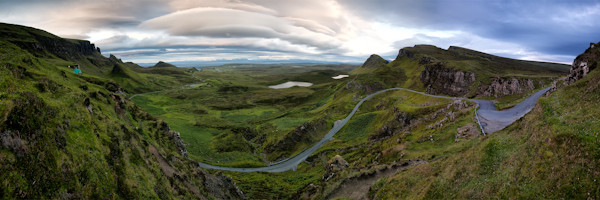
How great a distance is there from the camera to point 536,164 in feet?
65.8

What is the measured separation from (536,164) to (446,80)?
122 meters

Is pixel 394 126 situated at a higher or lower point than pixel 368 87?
lower

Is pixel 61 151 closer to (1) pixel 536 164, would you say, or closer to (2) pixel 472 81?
(1) pixel 536 164

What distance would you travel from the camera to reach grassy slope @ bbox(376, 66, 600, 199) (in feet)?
57.0

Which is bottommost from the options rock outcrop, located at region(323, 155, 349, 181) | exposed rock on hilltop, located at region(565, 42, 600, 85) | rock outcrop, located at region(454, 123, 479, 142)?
rock outcrop, located at region(323, 155, 349, 181)

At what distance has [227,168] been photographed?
256ft

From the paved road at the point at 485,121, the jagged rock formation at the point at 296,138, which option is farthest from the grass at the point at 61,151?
the jagged rock formation at the point at 296,138

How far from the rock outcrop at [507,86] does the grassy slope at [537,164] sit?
2866 inches

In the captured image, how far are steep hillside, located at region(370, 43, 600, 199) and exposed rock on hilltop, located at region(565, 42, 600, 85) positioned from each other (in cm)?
3213

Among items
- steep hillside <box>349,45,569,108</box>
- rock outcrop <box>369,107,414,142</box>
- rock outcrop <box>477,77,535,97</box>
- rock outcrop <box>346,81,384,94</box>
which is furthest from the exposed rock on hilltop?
rock outcrop <box>346,81,384,94</box>

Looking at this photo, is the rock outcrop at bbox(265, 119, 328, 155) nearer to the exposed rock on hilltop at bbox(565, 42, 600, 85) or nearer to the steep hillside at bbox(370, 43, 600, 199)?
the steep hillside at bbox(370, 43, 600, 199)

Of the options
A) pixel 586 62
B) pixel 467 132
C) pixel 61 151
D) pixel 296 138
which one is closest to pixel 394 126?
pixel 467 132

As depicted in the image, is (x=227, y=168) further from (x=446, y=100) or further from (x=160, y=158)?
(x=446, y=100)

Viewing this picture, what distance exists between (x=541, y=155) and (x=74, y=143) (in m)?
39.4
